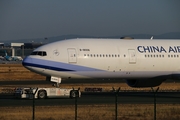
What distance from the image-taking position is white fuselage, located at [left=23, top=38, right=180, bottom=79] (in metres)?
Result: 46.6

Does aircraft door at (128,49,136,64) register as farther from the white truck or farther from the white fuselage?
the white truck

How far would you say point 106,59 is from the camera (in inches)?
1889

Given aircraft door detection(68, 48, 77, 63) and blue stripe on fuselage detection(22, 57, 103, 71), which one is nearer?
blue stripe on fuselage detection(22, 57, 103, 71)

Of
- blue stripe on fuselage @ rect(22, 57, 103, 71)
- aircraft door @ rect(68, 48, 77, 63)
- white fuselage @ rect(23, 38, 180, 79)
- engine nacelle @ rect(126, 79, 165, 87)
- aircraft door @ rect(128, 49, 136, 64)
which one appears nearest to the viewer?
blue stripe on fuselage @ rect(22, 57, 103, 71)

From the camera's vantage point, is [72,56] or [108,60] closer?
[72,56]

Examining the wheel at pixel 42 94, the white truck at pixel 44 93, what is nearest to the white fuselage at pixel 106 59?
the white truck at pixel 44 93

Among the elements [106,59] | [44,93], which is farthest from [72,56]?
[44,93]

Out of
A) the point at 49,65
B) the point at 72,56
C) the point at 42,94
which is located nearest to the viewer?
the point at 42,94

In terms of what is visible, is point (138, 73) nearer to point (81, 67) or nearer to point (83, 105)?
point (81, 67)

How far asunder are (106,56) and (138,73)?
141 inches

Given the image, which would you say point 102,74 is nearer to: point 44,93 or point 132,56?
point 132,56

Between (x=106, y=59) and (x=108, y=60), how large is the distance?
0.70 ft

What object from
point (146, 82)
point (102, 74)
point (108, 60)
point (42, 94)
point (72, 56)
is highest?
point (72, 56)

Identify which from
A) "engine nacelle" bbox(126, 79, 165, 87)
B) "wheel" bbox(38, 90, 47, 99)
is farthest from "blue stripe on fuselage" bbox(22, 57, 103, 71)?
"engine nacelle" bbox(126, 79, 165, 87)
